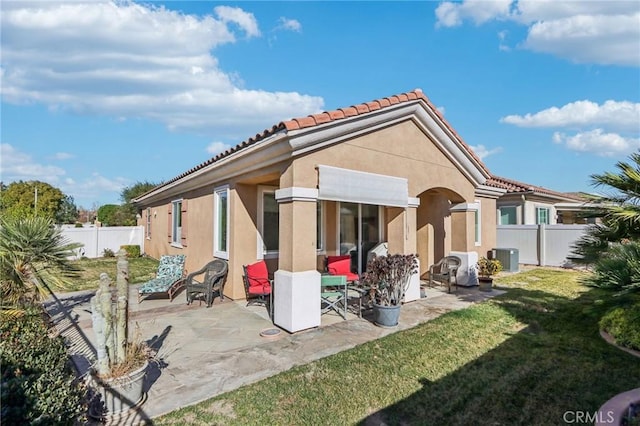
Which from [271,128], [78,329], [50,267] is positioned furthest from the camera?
[78,329]

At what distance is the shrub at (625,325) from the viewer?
559 centimetres

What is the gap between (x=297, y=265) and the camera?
6.66 metres

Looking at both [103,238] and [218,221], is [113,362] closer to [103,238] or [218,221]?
[218,221]

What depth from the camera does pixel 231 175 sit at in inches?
366

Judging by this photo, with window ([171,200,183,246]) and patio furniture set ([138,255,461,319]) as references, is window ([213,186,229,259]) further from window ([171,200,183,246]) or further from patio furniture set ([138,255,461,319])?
window ([171,200,183,246])

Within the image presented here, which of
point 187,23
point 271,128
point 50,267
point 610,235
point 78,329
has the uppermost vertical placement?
point 187,23

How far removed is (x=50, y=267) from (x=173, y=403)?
3875 millimetres

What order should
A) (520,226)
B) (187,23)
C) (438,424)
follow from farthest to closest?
(520,226) → (187,23) → (438,424)

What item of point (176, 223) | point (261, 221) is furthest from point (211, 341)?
point (176, 223)

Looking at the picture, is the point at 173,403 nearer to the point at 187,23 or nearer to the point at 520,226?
the point at 187,23

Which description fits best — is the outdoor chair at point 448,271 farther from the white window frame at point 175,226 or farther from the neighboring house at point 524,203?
the white window frame at point 175,226

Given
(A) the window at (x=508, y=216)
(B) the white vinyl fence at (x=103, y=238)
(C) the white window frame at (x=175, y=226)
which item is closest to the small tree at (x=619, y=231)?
(C) the white window frame at (x=175, y=226)

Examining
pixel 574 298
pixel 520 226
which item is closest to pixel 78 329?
pixel 574 298

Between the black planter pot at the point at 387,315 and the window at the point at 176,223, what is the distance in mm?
9634
